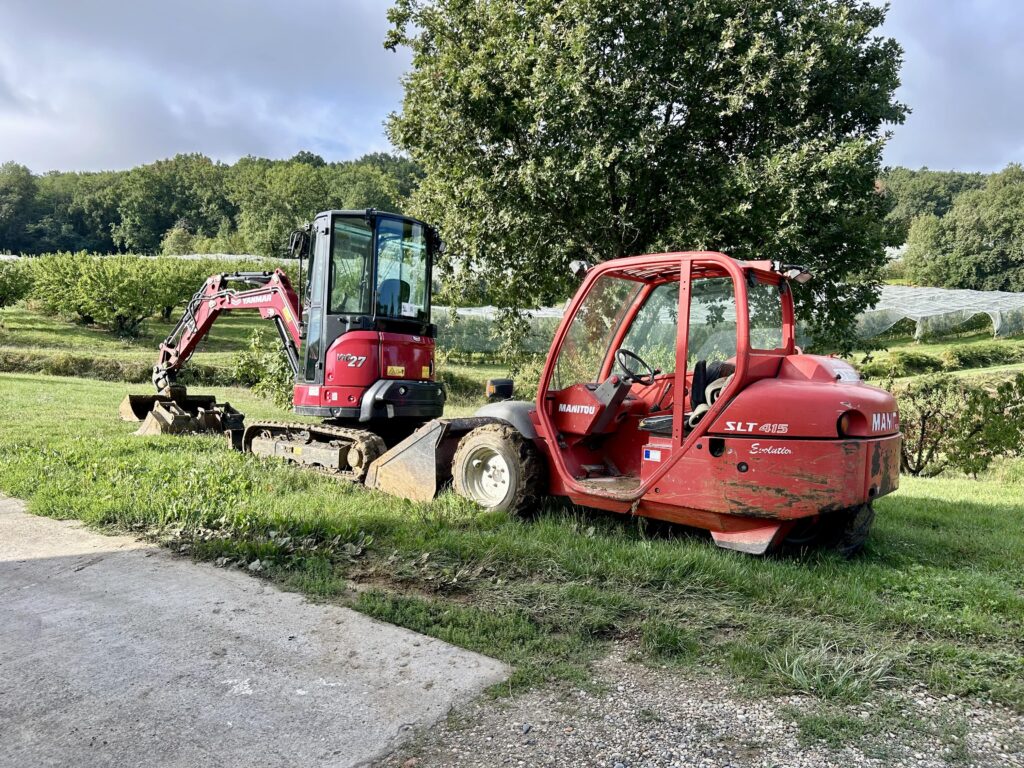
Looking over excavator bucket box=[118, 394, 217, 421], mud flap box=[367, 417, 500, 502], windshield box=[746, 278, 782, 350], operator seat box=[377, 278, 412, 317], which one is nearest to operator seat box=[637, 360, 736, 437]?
windshield box=[746, 278, 782, 350]

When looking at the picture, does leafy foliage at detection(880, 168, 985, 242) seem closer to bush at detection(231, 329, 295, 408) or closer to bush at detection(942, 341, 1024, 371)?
bush at detection(942, 341, 1024, 371)

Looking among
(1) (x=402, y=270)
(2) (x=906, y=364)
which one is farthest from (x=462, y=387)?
(2) (x=906, y=364)

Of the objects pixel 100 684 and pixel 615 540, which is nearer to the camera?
pixel 100 684

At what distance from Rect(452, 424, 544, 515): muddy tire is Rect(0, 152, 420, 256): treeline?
204 ft

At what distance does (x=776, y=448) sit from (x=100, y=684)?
3.78 meters

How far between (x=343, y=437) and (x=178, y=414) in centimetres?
376

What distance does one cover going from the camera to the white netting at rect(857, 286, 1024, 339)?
108 ft

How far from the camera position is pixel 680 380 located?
4.87 m

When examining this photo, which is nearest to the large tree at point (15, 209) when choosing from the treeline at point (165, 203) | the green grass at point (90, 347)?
the treeline at point (165, 203)

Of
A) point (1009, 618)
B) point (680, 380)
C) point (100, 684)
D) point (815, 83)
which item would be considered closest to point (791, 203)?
point (815, 83)

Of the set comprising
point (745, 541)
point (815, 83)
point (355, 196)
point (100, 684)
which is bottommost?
point (100, 684)

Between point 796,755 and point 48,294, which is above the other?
point 48,294

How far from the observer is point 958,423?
1035 centimetres

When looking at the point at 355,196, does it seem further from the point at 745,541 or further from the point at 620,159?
the point at 745,541
